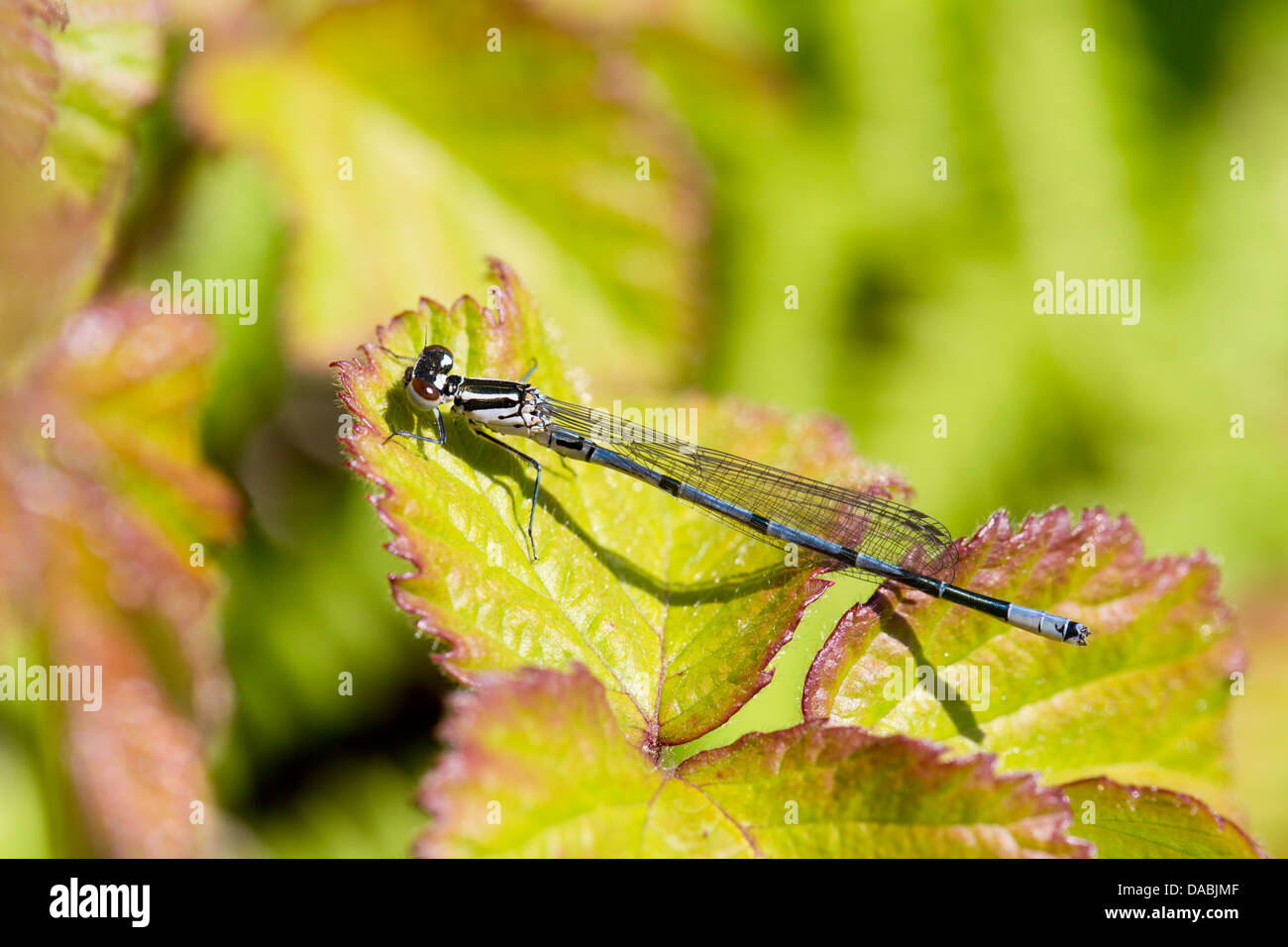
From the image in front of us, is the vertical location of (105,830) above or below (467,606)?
below

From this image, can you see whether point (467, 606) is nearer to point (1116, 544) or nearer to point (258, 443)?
point (1116, 544)

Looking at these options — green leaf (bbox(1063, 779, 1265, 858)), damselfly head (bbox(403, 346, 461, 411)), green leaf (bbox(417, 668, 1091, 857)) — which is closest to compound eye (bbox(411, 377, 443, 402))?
damselfly head (bbox(403, 346, 461, 411))

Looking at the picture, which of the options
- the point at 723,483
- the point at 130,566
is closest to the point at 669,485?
the point at 723,483

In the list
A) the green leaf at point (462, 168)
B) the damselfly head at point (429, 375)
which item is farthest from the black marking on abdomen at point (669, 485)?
the green leaf at point (462, 168)

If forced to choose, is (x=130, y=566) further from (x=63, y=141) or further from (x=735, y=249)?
(x=735, y=249)

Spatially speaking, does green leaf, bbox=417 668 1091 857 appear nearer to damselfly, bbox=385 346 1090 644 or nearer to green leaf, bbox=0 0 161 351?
damselfly, bbox=385 346 1090 644

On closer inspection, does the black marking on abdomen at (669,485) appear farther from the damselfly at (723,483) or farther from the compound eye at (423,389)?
the compound eye at (423,389)
